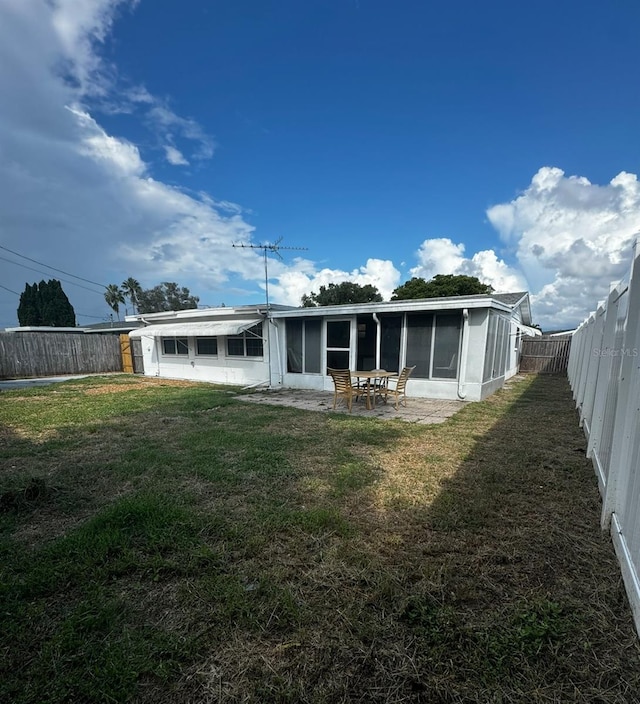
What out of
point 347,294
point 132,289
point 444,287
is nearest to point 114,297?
point 132,289

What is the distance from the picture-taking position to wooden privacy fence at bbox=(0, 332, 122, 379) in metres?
15.3

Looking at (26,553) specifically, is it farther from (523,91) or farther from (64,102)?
(64,102)

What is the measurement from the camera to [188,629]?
6.28 feet

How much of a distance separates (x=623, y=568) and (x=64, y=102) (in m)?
18.1

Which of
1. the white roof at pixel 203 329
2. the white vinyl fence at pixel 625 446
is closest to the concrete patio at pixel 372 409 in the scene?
the white roof at pixel 203 329

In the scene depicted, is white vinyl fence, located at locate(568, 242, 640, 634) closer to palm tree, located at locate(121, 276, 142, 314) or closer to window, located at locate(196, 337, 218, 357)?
window, located at locate(196, 337, 218, 357)

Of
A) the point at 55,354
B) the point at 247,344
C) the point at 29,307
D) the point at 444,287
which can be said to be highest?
the point at 444,287

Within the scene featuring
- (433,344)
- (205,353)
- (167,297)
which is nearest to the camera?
(433,344)

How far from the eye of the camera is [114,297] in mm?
57062

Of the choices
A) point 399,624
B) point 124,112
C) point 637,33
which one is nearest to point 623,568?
point 399,624

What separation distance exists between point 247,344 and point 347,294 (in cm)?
2803

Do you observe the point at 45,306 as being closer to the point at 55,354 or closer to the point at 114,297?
the point at 114,297

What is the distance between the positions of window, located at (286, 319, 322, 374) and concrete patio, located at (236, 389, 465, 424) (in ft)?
3.76

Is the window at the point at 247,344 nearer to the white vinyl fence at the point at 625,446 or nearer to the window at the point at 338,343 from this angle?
the window at the point at 338,343
